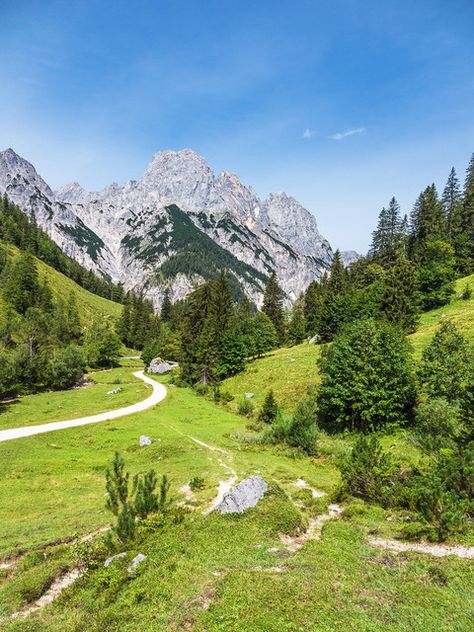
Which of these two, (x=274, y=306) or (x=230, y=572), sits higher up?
(x=274, y=306)

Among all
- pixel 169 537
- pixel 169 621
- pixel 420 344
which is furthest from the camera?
pixel 420 344

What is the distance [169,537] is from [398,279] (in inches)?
2328

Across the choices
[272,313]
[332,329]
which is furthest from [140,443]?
[272,313]

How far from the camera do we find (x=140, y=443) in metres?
32.9

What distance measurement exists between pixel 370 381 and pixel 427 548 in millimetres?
24634

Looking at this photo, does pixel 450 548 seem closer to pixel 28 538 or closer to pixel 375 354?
pixel 28 538

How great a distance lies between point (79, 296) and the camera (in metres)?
163

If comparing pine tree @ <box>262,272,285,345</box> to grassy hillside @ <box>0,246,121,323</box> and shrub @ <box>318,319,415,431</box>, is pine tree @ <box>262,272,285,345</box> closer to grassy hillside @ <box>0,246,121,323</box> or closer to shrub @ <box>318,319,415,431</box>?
shrub @ <box>318,319,415,431</box>

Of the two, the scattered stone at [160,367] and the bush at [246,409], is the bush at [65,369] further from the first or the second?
the bush at [246,409]

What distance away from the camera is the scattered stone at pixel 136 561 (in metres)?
12.0

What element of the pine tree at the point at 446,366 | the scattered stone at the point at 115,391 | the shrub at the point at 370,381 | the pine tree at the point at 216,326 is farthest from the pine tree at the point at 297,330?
the pine tree at the point at 446,366

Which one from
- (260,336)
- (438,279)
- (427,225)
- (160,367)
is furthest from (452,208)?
(160,367)

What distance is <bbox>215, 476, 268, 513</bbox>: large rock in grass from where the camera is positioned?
16.5m

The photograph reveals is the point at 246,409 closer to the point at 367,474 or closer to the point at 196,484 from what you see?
the point at 196,484
